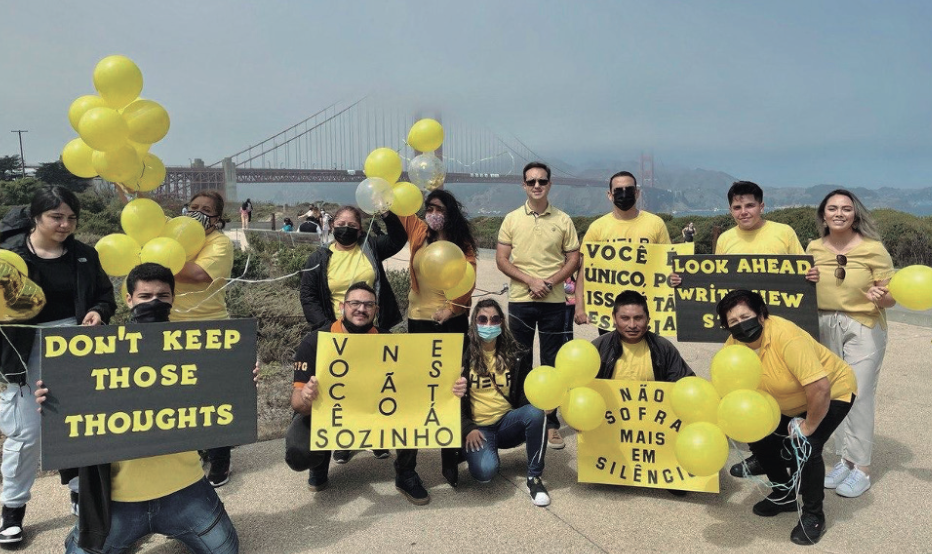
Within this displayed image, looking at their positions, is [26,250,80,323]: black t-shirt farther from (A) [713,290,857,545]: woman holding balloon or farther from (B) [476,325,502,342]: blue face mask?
(A) [713,290,857,545]: woman holding balloon

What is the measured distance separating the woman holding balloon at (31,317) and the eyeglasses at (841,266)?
4.47 meters

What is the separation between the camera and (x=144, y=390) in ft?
10.3

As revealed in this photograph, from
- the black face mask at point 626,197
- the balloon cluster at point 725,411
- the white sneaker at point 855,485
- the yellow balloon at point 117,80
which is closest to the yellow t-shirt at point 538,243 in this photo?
the black face mask at point 626,197

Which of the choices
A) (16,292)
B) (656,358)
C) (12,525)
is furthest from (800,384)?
(12,525)

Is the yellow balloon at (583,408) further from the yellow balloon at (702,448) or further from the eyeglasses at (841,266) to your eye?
the eyeglasses at (841,266)

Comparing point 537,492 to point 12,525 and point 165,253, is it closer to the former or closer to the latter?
point 165,253

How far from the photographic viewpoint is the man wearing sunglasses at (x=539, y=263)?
4.89 m

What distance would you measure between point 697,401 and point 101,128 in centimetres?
361

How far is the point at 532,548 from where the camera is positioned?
3.43m

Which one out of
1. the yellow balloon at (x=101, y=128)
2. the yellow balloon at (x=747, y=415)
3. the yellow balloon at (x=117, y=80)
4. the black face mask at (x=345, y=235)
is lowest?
the yellow balloon at (x=747, y=415)

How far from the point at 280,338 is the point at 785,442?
509 cm

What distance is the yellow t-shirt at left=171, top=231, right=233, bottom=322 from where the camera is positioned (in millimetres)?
4125

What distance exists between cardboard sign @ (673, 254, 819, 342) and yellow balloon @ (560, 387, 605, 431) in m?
1.12

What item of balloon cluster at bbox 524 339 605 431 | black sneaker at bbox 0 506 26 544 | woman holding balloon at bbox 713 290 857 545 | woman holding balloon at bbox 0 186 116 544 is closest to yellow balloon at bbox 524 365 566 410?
balloon cluster at bbox 524 339 605 431
